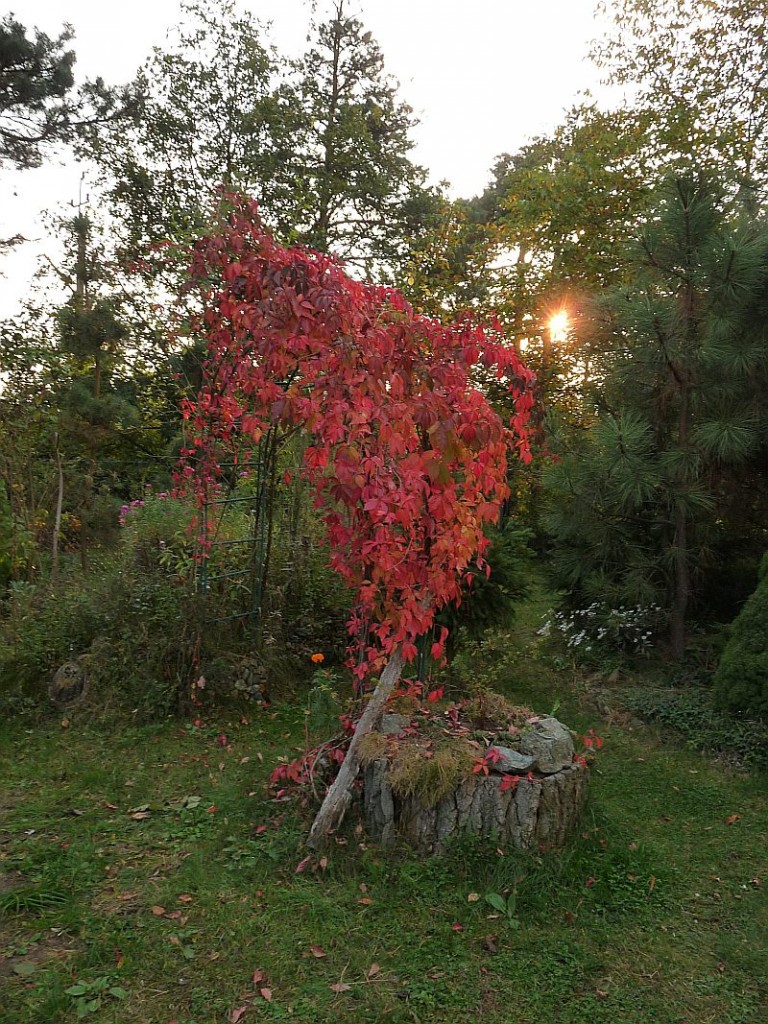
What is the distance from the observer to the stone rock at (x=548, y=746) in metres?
3.05

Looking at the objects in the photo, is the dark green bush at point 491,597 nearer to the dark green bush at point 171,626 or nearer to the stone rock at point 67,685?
the dark green bush at point 171,626

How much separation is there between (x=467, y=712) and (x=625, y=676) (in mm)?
2328

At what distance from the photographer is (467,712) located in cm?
343

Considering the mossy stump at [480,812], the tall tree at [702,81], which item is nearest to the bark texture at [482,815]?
the mossy stump at [480,812]

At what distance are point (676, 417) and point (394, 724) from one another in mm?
3757

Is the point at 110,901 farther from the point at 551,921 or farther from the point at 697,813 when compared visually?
the point at 697,813

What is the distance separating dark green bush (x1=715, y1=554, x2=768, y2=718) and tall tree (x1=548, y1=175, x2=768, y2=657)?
3.02ft

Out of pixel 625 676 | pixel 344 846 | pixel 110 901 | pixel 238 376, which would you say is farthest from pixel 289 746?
pixel 625 676

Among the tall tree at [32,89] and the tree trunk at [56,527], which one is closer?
the tree trunk at [56,527]

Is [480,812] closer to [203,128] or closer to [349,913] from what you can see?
[349,913]

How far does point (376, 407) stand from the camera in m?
2.61

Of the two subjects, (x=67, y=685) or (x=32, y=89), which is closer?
(x=67, y=685)

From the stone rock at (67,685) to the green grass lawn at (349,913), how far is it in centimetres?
77

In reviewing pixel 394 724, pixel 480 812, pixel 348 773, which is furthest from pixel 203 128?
pixel 480 812
